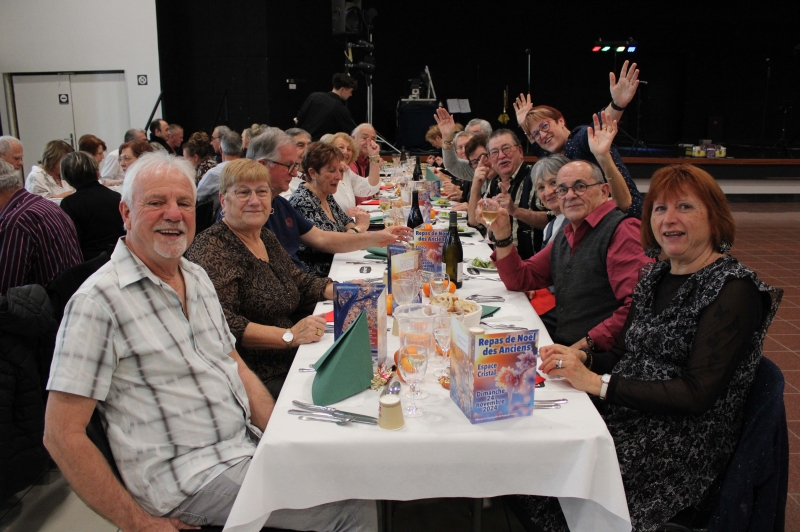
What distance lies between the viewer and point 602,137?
294 cm

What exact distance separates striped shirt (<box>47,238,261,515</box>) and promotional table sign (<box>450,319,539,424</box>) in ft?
2.12

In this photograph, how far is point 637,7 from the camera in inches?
520

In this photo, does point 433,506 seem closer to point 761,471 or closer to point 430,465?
point 430,465

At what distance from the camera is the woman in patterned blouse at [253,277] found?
2.07 metres

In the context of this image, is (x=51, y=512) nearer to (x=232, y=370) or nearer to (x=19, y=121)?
(x=232, y=370)

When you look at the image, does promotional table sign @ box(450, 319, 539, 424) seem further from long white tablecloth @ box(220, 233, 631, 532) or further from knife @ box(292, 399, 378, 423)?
knife @ box(292, 399, 378, 423)

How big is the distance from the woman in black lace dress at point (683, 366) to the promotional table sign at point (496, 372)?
25 cm

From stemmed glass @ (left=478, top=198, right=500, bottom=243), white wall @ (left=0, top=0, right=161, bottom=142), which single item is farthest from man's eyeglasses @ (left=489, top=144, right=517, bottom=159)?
white wall @ (left=0, top=0, right=161, bottom=142)

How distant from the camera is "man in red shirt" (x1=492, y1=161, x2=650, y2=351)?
209 centimetres

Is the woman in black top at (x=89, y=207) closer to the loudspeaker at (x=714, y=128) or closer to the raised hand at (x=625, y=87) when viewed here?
the raised hand at (x=625, y=87)

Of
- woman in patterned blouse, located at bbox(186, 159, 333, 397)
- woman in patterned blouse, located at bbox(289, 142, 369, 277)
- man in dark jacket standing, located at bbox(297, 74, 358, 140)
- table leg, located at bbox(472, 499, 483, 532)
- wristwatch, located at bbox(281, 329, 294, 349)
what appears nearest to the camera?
table leg, located at bbox(472, 499, 483, 532)

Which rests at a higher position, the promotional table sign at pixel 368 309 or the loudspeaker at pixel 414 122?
the loudspeaker at pixel 414 122

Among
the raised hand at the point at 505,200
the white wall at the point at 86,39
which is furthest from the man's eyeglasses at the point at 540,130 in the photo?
the white wall at the point at 86,39

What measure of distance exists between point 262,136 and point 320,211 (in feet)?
2.00
